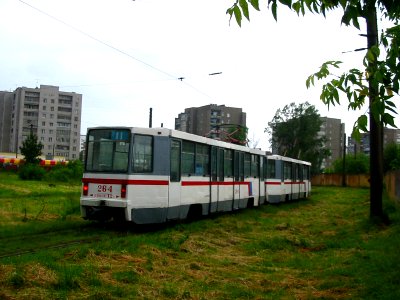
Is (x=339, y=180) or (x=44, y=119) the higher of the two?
(x=44, y=119)

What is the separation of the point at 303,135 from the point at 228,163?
66.3 m

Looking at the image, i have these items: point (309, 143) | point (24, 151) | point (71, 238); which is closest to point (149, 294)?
point (71, 238)

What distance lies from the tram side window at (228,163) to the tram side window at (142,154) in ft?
19.8

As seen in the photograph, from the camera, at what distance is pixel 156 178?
44.1 ft

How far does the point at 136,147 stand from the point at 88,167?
1.53m

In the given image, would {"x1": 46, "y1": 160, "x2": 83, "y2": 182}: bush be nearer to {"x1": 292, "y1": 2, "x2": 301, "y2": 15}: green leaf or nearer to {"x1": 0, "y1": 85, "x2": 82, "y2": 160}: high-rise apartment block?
{"x1": 292, "y1": 2, "x2": 301, "y2": 15}: green leaf

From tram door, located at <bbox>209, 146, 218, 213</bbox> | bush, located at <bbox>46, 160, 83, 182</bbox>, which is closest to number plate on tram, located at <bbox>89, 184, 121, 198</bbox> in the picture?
tram door, located at <bbox>209, 146, 218, 213</bbox>

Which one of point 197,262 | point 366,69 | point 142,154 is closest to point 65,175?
point 142,154

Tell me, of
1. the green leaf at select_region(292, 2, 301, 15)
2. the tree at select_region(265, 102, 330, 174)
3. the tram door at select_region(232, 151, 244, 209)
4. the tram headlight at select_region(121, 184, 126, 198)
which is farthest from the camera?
the tree at select_region(265, 102, 330, 174)

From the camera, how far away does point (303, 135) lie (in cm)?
8344

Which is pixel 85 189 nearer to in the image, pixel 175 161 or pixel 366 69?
pixel 175 161

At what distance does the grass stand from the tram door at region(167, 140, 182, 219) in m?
0.68

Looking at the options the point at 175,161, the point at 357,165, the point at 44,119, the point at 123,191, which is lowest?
the point at 123,191

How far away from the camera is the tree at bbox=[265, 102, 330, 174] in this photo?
8325 cm
